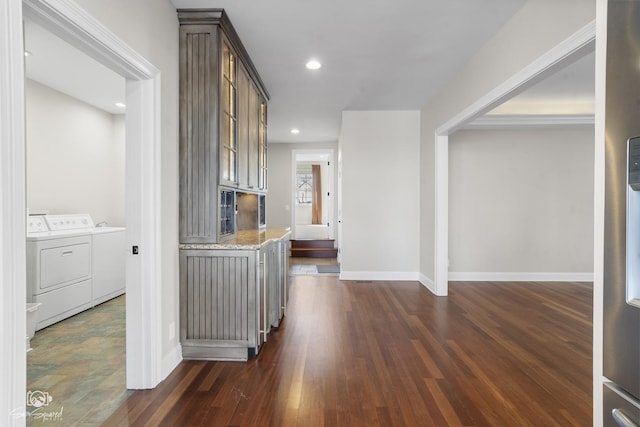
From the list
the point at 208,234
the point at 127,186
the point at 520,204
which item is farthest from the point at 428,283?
the point at 127,186

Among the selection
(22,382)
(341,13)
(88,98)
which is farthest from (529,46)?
(88,98)

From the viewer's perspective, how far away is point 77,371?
243 cm

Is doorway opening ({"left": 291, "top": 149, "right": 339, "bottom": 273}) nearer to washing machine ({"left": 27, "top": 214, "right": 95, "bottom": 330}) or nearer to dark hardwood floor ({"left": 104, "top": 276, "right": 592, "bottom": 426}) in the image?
dark hardwood floor ({"left": 104, "top": 276, "right": 592, "bottom": 426})

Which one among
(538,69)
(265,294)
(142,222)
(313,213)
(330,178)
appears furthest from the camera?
(313,213)

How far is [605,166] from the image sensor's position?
949 millimetres

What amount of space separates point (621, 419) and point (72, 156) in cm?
546

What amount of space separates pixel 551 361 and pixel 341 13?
124 inches

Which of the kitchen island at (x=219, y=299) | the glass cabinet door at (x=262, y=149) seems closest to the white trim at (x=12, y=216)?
the kitchen island at (x=219, y=299)

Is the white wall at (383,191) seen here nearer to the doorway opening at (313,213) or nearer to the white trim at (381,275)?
the white trim at (381,275)

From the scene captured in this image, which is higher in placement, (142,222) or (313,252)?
(142,222)

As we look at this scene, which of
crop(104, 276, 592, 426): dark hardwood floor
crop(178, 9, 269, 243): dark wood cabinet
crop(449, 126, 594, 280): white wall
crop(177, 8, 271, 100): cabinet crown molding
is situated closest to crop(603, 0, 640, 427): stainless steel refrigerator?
crop(104, 276, 592, 426): dark hardwood floor

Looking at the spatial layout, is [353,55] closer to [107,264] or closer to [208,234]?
[208,234]

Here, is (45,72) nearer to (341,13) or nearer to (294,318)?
(341,13)

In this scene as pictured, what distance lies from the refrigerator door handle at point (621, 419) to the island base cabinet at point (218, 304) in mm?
2096
